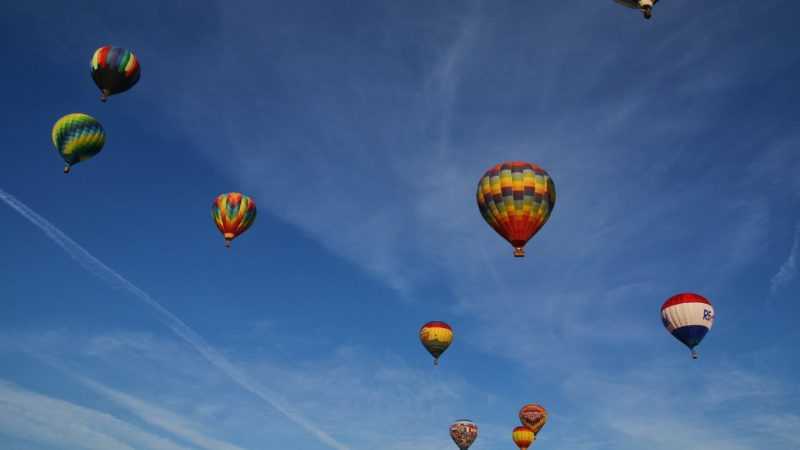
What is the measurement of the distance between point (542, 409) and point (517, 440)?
475 cm

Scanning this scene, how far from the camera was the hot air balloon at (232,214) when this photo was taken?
54844mm

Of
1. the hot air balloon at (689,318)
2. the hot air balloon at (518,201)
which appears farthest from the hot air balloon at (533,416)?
the hot air balloon at (518,201)

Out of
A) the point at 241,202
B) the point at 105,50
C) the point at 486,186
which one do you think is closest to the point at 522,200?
the point at 486,186

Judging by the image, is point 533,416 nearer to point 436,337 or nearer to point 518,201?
point 436,337

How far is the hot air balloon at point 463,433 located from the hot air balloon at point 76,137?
50416mm

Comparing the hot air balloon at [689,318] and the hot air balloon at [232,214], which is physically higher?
the hot air balloon at [232,214]

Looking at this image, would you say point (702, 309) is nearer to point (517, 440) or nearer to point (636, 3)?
point (636, 3)

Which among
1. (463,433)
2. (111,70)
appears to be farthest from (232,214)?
(463,433)

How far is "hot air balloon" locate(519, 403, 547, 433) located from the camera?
7656 centimetres

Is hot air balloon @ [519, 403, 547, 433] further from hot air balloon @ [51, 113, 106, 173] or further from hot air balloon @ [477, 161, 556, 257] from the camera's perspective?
hot air balloon @ [51, 113, 106, 173]

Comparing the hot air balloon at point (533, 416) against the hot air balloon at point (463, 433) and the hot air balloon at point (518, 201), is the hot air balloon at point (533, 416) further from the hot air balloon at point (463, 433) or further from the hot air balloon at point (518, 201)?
the hot air balloon at point (518, 201)

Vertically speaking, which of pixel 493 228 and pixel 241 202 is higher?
pixel 241 202

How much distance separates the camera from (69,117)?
56156 millimetres

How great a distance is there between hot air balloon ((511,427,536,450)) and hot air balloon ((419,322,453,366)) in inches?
620
